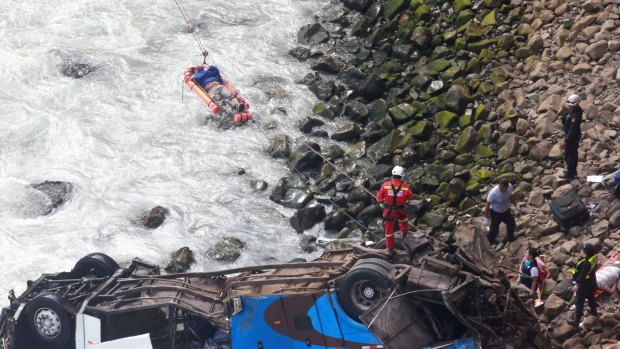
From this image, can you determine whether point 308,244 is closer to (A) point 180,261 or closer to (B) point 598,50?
(A) point 180,261

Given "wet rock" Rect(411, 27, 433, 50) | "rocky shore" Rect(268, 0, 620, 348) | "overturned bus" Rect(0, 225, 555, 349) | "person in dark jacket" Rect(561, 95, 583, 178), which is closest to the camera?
"overturned bus" Rect(0, 225, 555, 349)

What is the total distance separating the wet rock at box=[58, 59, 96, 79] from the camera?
26.2 m

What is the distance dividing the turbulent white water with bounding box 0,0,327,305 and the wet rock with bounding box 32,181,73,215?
216 mm

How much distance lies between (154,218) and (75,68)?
8003 millimetres

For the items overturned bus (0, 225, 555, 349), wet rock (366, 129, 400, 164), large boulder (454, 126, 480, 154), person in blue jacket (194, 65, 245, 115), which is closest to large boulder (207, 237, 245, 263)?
wet rock (366, 129, 400, 164)

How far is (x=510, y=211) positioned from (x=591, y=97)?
336 cm

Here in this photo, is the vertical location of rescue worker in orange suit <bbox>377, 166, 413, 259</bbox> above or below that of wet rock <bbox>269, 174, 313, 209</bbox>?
above

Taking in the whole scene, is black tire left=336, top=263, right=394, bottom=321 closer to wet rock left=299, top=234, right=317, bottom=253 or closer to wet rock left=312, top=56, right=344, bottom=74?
wet rock left=299, top=234, right=317, bottom=253

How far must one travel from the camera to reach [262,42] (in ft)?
89.7

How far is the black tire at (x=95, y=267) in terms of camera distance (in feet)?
48.2

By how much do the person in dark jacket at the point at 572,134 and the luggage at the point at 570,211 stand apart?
823 mm

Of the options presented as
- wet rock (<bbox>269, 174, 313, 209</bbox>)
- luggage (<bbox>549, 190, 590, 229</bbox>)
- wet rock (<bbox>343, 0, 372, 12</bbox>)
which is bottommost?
wet rock (<bbox>269, 174, 313, 209</bbox>)

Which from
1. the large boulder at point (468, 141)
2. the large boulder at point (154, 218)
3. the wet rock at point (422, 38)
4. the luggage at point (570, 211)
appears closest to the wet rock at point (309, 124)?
the wet rock at point (422, 38)

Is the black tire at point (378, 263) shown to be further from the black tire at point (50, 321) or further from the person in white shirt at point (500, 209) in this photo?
the black tire at point (50, 321)
